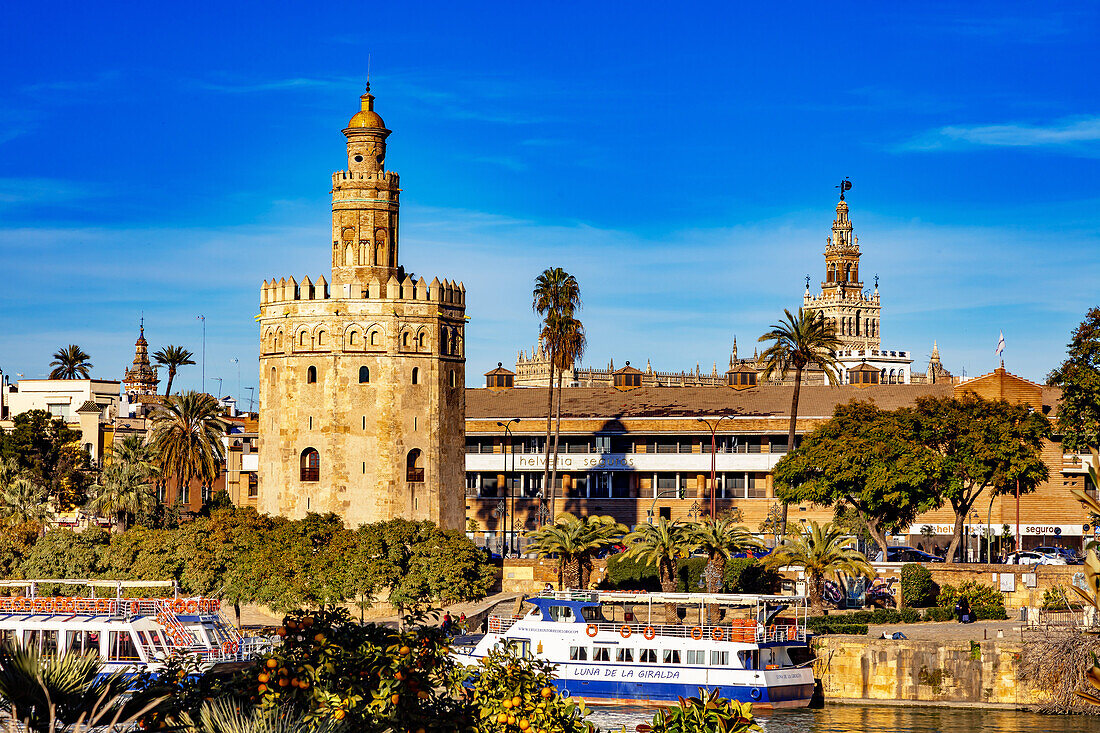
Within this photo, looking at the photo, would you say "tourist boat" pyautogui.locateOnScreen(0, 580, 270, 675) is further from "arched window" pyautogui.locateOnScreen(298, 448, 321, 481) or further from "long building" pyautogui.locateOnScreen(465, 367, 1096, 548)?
"long building" pyautogui.locateOnScreen(465, 367, 1096, 548)

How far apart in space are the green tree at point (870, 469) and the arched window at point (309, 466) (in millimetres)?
20848

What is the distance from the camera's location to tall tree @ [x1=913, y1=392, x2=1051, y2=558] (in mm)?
67312

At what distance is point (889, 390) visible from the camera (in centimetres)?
9844

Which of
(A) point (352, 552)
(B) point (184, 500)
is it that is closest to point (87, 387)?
(B) point (184, 500)

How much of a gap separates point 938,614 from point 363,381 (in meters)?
27.5

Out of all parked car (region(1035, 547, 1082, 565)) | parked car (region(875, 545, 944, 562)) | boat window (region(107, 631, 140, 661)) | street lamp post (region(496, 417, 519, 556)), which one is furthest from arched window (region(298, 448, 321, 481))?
parked car (region(1035, 547, 1082, 565))

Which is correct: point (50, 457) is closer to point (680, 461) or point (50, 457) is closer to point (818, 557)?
point (680, 461)

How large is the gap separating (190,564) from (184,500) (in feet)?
119

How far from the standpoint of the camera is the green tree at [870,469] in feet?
218

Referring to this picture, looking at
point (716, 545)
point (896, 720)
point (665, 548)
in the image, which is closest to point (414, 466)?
point (665, 548)

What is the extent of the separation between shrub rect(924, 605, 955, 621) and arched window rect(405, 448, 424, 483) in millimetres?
23951

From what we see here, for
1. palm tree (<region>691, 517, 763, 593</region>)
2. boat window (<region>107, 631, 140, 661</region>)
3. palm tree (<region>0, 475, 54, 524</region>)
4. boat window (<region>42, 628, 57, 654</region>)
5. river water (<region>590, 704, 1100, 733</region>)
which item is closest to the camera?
boat window (<region>107, 631, 140, 661</region>)

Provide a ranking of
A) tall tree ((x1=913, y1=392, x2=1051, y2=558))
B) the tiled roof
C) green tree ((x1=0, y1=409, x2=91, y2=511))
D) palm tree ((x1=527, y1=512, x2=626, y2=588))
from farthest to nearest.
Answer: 1. the tiled roof
2. green tree ((x1=0, y1=409, x2=91, y2=511))
3. tall tree ((x1=913, y1=392, x2=1051, y2=558))
4. palm tree ((x1=527, y1=512, x2=626, y2=588))

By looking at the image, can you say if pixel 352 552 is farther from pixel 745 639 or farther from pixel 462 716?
pixel 462 716
